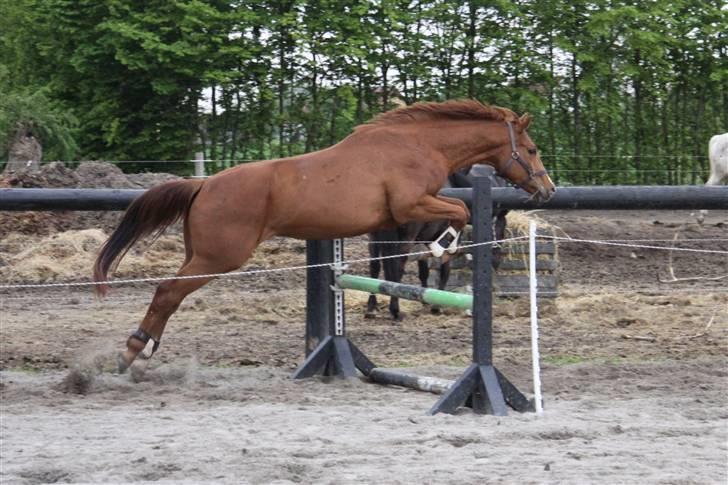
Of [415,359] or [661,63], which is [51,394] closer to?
[415,359]

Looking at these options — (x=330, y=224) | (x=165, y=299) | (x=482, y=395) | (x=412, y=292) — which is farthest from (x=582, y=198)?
(x=165, y=299)

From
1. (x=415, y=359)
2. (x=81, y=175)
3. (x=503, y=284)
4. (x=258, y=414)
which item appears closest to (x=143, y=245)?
(x=81, y=175)

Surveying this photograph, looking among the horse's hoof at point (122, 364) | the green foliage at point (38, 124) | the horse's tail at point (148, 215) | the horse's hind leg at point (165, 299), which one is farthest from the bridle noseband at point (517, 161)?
the green foliage at point (38, 124)

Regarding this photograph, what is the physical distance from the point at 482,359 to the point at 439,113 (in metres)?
1.96

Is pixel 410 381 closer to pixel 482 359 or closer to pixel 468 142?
pixel 482 359

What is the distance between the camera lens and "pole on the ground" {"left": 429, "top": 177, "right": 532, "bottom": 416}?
6.38m

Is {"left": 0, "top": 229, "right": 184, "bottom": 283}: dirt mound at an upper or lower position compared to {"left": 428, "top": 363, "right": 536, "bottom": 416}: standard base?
upper

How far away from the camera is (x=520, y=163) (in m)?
7.81

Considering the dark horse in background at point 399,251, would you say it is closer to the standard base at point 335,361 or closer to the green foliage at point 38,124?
the standard base at point 335,361

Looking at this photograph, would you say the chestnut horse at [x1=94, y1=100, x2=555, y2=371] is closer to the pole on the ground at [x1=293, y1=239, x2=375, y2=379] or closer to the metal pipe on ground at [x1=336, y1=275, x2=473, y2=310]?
the metal pipe on ground at [x1=336, y1=275, x2=473, y2=310]

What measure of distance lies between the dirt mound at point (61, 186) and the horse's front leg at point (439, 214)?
8244 mm

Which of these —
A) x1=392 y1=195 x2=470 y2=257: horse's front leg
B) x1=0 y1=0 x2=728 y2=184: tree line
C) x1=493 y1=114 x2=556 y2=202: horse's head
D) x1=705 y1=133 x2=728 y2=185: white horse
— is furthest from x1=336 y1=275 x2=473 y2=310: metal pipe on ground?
x1=705 y1=133 x2=728 y2=185: white horse

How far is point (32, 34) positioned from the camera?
2117 cm

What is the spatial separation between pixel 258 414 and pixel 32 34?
16606 millimetres
